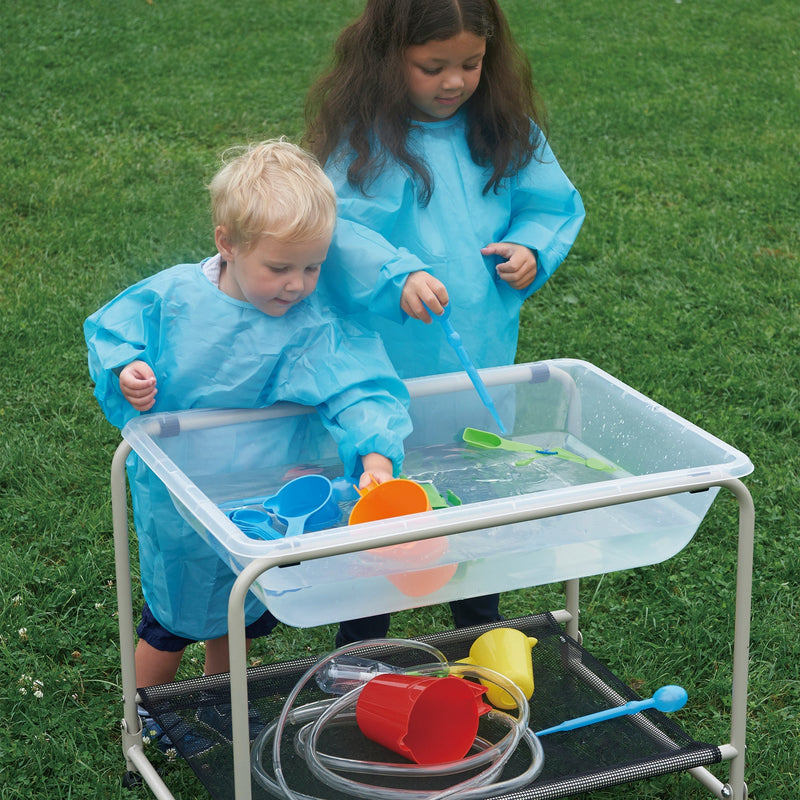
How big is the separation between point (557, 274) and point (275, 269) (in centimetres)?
294

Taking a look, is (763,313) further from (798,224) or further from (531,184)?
(531,184)

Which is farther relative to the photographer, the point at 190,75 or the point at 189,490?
the point at 190,75

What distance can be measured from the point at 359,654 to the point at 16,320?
2.30 meters

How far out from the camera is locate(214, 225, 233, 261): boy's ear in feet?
6.36

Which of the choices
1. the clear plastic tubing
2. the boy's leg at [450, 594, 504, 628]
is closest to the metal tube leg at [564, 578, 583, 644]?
the boy's leg at [450, 594, 504, 628]

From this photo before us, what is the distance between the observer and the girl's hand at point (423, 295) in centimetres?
199

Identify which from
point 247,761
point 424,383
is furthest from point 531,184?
point 247,761

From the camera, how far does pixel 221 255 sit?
2020 mm

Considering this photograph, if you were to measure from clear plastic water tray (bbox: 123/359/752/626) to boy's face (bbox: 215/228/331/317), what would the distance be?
7.8 inches

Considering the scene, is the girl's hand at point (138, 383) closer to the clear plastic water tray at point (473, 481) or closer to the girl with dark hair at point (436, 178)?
the clear plastic water tray at point (473, 481)

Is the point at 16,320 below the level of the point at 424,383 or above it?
below

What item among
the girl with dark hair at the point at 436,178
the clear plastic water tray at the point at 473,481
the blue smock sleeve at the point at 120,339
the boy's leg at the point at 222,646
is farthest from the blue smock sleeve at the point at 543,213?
the boy's leg at the point at 222,646

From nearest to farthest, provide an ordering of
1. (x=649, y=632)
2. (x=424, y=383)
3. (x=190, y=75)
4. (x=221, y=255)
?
1. (x=221, y=255)
2. (x=424, y=383)
3. (x=649, y=632)
4. (x=190, y=75)

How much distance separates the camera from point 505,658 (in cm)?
225
